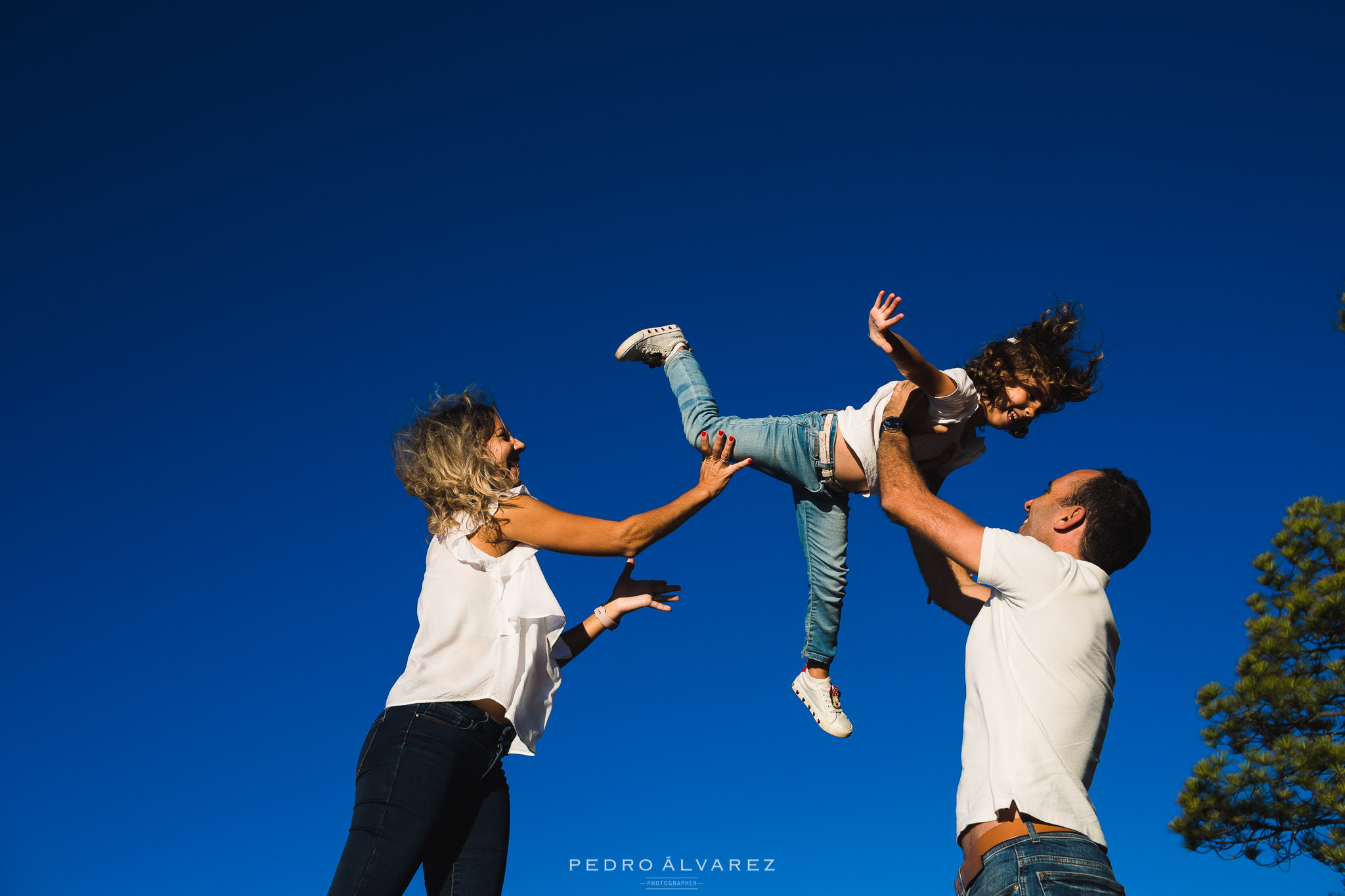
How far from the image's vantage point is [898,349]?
443cm

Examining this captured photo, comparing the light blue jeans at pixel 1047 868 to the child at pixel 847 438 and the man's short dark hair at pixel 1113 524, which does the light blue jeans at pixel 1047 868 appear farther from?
the child at pixel 847 438

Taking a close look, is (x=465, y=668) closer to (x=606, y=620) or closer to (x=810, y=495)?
(x=606, y=620)

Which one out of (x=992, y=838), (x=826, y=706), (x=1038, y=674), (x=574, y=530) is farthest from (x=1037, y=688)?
(x=826, y=706)

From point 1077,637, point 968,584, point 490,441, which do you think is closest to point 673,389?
point 490,441

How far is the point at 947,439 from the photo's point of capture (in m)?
5.00

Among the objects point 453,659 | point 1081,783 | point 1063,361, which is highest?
point 1063,361

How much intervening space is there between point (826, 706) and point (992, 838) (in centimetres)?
258

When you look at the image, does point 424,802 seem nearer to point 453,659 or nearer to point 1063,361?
point 453,659

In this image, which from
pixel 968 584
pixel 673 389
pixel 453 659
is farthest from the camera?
pixel 673 389

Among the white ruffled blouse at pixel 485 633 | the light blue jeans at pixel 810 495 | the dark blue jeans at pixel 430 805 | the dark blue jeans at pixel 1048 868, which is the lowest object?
the dark blue jeans at pixel 1048 868

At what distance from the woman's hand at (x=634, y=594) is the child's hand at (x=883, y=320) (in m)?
1.47

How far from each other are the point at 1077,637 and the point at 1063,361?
270cm

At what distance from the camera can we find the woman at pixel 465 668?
302 cm

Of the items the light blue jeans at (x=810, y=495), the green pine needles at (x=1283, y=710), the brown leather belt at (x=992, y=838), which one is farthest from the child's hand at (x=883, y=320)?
the green pine needles at (x=1283, y=710)
